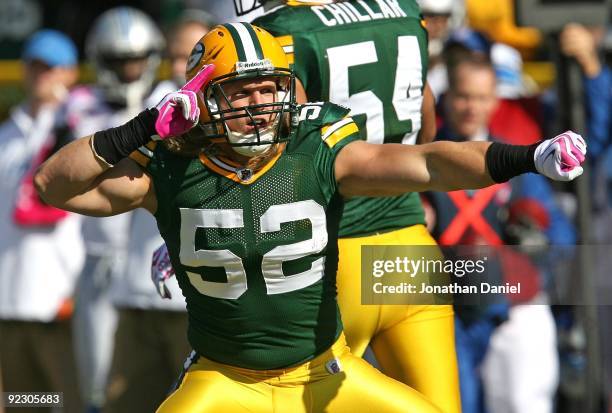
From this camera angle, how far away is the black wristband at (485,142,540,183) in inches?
164

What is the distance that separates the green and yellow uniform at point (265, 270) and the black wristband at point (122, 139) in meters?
0.11

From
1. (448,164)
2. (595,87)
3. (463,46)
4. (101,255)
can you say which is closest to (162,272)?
(448,164)

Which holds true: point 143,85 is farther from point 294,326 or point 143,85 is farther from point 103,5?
point 103,5

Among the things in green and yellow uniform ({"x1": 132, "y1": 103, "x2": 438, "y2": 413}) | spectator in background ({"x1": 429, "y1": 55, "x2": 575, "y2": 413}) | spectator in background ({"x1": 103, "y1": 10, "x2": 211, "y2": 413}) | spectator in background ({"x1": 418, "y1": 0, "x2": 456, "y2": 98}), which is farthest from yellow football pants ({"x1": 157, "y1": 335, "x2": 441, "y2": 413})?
spectator in background ({"x1": 418, "y1": 0, "x2": 456, "y2": 98})

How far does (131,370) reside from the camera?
6758 millimetres

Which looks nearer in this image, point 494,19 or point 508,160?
point 508,160

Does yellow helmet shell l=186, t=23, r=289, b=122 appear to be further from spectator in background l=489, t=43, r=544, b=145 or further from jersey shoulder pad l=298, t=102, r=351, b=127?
spectator in background l=489, t=43, r=544, b=145

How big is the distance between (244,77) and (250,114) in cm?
12

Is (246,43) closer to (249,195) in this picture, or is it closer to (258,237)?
(249,195)

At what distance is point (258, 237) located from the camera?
4457 millimetres

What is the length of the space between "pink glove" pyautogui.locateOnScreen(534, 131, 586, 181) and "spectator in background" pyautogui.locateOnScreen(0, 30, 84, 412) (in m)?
3.78

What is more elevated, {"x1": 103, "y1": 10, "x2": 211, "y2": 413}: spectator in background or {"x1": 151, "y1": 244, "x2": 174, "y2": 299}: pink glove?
{"x1": 151, "y1": 244, "x2": 174, "y2": 299}: pink glove

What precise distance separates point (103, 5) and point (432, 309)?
7.61 m

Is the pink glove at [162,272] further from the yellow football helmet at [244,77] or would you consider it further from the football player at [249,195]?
the yellow football helmet at [244,77]
